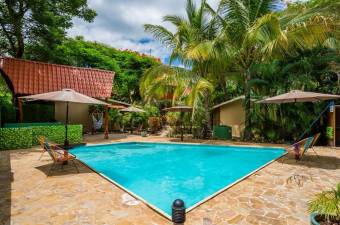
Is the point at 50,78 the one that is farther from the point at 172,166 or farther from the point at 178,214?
the point at 178,214

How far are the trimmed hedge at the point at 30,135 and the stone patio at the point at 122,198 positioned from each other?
13.2ft

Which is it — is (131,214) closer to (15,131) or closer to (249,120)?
(15,131)

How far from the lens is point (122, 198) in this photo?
15.8 feet

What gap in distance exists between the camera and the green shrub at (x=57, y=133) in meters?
11.8

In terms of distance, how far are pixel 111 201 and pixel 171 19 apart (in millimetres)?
13442

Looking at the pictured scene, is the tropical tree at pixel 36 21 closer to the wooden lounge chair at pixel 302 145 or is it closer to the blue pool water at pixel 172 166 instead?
the blue pool water at pixel 172 166

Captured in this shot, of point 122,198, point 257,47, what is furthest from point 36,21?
point 122,198

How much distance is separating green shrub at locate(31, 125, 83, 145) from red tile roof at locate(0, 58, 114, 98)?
3351 mm

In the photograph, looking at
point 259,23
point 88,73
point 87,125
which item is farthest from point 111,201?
point 87,125

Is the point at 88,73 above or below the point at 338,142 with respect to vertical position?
above

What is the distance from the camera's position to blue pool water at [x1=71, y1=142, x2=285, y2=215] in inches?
249

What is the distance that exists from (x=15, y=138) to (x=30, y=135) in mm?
665

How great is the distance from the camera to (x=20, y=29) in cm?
1614

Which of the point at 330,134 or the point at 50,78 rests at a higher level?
the point at 50,78
